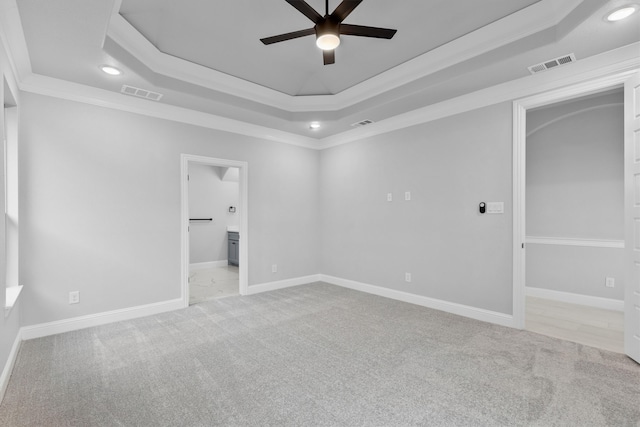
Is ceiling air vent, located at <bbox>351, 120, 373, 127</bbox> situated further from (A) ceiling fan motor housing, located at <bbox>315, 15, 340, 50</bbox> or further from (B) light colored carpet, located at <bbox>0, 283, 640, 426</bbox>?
(B) light colored carpet, located at <bbox>0, 283, 640, 426</bbox>

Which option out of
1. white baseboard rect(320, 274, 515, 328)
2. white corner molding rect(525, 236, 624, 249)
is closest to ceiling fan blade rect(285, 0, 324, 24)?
white baseboard rect(320, 274, 515, 328)

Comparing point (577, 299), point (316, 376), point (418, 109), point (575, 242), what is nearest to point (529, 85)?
Result: point (418, 109)

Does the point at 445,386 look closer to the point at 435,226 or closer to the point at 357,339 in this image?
the point at 357,339

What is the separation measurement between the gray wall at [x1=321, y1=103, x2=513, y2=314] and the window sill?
13.3 feet

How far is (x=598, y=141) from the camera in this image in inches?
161

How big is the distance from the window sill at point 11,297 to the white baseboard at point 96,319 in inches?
18.9

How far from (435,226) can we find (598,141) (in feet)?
8.12

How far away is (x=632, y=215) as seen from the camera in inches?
103

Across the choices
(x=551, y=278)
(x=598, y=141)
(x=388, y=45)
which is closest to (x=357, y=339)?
(x=388, y=45)

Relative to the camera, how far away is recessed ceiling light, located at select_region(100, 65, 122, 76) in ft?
9.64

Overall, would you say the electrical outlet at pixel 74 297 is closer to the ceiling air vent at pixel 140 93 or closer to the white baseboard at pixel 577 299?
the ceiling air vent at pixel 140 93

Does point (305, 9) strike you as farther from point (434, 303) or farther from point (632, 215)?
point (434, 303)

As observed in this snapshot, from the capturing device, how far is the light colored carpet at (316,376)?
1.89 metres

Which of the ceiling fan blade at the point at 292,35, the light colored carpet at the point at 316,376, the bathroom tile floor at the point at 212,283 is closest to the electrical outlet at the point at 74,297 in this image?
the light colored carpet at the point at 316,376
